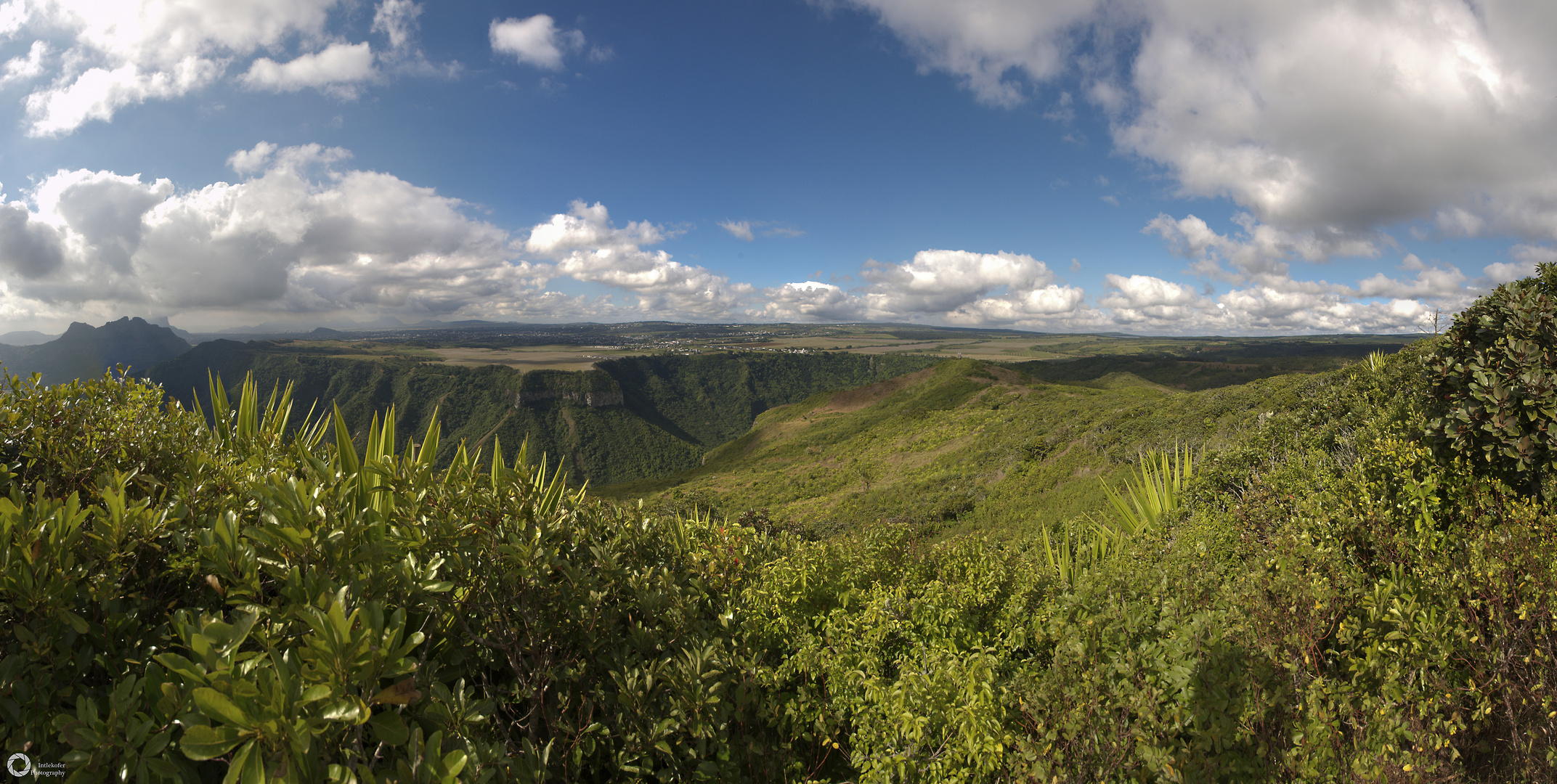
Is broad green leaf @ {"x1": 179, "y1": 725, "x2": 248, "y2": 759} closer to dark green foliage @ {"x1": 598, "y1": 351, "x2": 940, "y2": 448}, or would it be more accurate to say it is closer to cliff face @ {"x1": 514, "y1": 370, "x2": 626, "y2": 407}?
cliff face @ {"x1": 514, "y1": 370, "x2": 626, "y2": 407}

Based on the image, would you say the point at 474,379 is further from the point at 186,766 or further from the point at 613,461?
the point at 186,766

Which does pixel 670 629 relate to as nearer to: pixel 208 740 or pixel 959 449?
pixel 208 740

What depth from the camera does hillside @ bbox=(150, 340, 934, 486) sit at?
4291 inches

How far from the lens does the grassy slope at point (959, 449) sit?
23.4 m

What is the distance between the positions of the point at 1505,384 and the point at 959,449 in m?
38.3

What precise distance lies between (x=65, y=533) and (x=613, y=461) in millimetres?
109360

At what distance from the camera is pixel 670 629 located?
3.00 meters

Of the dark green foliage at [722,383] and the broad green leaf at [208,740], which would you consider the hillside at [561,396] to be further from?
the broad green leaf at [208,740]

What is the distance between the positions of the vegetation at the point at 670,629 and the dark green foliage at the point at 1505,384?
63mm

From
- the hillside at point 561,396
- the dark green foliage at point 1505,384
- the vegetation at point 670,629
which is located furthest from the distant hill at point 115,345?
the dark green foliage at point 1505,384

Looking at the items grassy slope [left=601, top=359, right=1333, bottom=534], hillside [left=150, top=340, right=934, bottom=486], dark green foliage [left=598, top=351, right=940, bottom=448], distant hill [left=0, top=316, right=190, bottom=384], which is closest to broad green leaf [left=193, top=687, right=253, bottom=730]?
grassy slope [left=601, top=359, right=1333, bottom=534]

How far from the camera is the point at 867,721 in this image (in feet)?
9.86

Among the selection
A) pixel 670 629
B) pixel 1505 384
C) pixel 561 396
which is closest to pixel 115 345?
pixel 561 396

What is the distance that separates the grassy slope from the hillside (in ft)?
130
